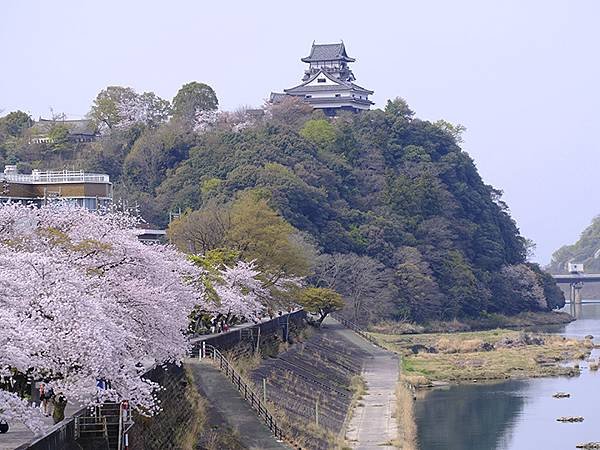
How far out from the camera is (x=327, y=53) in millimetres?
106062

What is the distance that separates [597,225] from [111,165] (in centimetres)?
9963

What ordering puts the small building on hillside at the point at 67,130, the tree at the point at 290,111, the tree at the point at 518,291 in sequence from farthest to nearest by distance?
the tree at the point at 290,111
the small building on hillside at the point at 67,130
the tree at the point at 518,291

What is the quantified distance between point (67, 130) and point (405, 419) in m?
56.6

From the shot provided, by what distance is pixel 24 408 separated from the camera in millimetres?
14297

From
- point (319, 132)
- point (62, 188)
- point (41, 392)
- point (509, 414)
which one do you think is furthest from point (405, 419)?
point (319, 132)

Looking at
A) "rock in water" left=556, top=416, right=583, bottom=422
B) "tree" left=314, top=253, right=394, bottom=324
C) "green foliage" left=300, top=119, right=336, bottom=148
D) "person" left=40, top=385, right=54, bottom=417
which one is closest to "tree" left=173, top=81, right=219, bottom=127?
"green foliage" left=300, top=119, right=336, bottom=148

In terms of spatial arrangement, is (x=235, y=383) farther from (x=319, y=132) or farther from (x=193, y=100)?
(x=193, y=100)

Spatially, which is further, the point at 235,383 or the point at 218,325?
the point at 218,325

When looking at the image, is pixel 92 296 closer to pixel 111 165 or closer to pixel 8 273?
pixel 8 273

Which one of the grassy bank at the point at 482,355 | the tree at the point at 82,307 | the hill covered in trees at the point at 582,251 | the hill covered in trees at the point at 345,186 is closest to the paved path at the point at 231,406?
the tree at the point at 82,307

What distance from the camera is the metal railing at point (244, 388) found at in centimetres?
2481

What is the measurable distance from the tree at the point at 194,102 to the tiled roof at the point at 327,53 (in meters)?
15.1

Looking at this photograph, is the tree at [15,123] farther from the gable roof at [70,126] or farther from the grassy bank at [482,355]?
the grassy bank at [482,355]

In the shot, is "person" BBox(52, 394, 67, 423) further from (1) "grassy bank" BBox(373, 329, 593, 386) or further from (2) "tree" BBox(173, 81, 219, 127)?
(2) "tree" BBox(173, 81, 219, 127)
